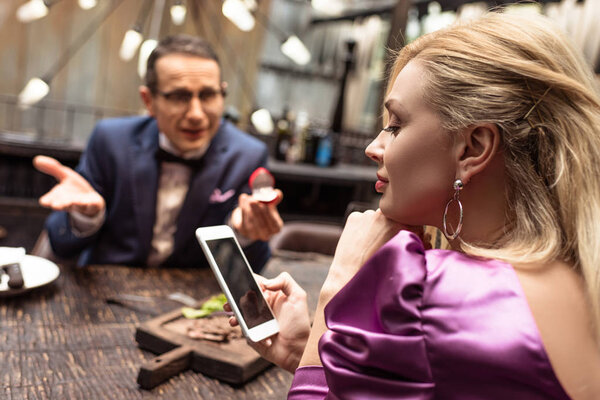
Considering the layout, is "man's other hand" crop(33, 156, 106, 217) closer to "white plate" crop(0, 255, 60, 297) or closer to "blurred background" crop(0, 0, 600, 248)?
"white plate" crop(0, 255, 60, 297)

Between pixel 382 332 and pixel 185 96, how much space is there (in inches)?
63.1

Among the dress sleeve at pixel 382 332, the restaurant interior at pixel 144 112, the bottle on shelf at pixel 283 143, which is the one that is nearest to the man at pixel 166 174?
the restaurant interior at pixel 144 112

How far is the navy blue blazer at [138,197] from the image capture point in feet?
7.22

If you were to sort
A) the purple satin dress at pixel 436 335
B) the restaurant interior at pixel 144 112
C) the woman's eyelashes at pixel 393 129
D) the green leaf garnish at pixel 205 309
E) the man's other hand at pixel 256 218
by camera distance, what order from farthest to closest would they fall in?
the man's other hand at pixel 256 218, the green leaf garnish at pixel 205 309, the restaurant interior at pixel 144 112, the woman's eyelashes at pixel 393 129, the purple satin dress at pixel 436 335

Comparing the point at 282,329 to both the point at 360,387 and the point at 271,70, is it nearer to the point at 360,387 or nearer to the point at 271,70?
the point at 360,387

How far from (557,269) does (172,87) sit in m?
1.70

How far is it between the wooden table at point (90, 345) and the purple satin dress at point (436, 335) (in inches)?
17.8

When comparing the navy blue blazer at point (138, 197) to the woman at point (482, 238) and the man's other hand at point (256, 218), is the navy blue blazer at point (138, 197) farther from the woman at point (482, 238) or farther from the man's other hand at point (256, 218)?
the woman at point (482, 238)

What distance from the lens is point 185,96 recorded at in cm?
216

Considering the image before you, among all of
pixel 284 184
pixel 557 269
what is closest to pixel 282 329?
pixel 557 269

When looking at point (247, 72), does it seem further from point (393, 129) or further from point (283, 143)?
point (393, 129)

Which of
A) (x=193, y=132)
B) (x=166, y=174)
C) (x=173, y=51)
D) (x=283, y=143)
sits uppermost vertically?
(x=173, y=51)

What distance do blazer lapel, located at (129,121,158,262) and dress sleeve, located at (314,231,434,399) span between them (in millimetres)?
1514

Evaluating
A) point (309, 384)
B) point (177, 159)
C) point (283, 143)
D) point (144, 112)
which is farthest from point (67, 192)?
point (144, 112)
